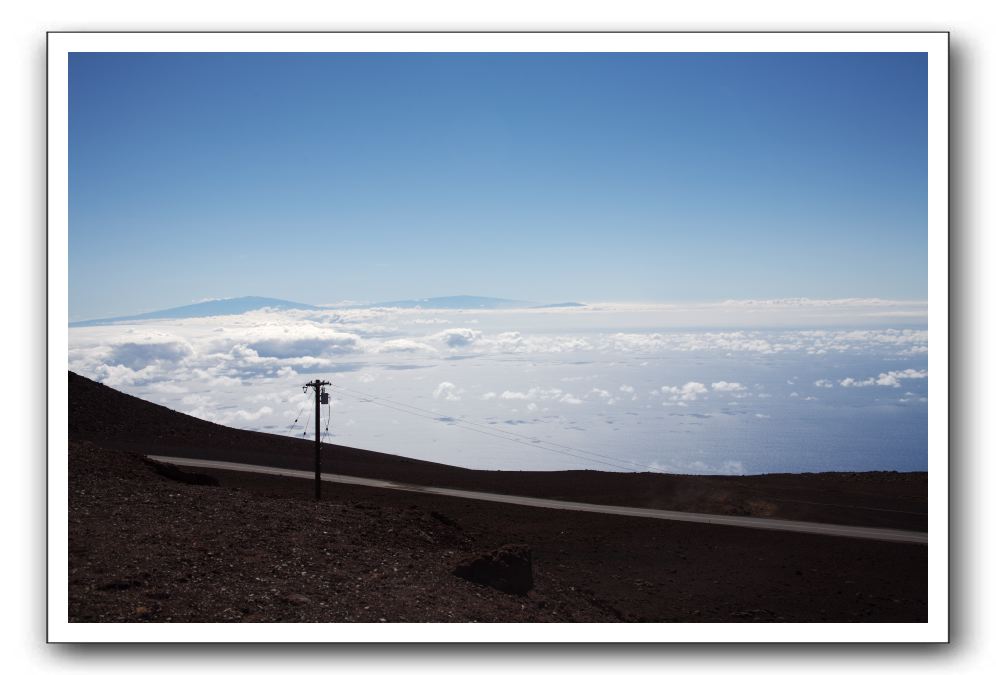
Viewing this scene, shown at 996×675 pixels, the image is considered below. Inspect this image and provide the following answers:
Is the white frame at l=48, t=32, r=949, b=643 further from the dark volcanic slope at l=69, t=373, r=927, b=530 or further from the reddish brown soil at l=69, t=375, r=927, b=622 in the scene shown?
the dark volcanic slope at l=69, t=373, r=927, b=530

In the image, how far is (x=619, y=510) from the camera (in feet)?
70.1

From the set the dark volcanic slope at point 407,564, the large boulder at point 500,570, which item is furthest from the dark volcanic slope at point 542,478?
the large boulder at point 500,570

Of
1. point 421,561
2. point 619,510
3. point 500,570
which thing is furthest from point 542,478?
point 421,561

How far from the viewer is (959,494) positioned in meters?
8.62

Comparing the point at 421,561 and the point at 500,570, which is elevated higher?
the point at 421,561

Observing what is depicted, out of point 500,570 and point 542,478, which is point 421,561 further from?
point 542,478

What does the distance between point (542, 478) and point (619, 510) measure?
6113 millimetres
